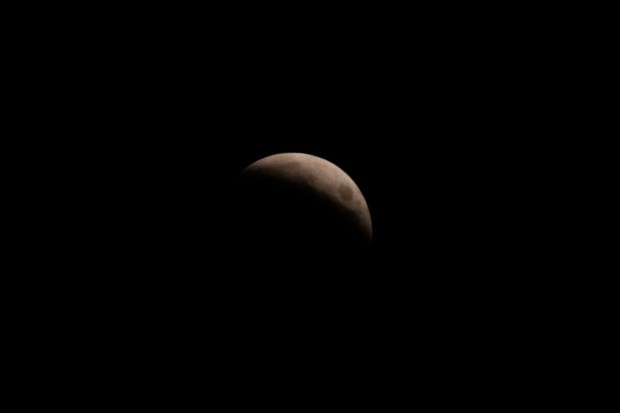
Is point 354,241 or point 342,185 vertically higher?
point 342,185

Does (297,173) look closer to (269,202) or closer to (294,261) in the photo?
(269,202)

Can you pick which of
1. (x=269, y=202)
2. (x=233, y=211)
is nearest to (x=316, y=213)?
(x=269, y=202)

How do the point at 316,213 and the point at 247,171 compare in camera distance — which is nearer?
the point at 316,213

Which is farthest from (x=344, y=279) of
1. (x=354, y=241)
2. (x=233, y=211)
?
(x=233, y=211)

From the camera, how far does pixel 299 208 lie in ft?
12.9

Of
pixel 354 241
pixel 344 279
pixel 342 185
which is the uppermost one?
pixel 342 185

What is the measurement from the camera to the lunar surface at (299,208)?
386 cm

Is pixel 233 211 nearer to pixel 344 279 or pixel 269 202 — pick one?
pixel 269 202

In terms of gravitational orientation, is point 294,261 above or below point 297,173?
below

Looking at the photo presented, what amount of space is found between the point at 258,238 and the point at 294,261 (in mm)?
304

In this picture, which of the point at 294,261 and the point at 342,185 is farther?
the point at 342,185

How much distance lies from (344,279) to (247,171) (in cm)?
112

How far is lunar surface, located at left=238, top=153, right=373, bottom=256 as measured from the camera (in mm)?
3863

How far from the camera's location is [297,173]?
13.5 feet
